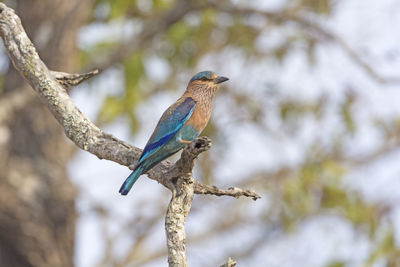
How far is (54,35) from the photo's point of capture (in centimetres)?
934

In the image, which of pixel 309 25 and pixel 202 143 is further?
pixel 309 25

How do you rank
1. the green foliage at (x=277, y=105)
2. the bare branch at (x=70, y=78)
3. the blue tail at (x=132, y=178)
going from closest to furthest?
the blue tail at (x=132, y=178) → the bare branch at (x=70, y=78) → the green foliage at (x=277, y=105)

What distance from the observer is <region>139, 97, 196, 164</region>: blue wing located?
515cm

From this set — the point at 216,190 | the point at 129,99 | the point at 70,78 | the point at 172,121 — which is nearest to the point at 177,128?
the point at 172,121

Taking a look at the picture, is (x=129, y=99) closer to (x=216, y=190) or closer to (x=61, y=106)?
(x=61, y=106)

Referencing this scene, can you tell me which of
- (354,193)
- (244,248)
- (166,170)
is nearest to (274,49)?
(354,193)

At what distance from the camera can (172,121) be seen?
5.28 metres

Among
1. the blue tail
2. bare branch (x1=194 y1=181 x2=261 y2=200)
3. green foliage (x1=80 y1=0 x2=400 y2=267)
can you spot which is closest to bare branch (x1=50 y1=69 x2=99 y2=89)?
the blue tail

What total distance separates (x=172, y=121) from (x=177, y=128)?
7 centimetres

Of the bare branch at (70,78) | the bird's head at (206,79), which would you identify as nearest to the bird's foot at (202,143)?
the bare branch at (70,78)

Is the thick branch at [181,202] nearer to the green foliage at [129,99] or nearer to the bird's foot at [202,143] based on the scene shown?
the bird's foot at [202,143]

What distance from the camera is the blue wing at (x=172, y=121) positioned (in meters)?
5.15

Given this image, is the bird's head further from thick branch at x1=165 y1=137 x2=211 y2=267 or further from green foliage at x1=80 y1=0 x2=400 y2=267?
green foliage at x1=80 y1=0 x2=400 y2=267

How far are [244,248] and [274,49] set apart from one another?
12.1 ft
